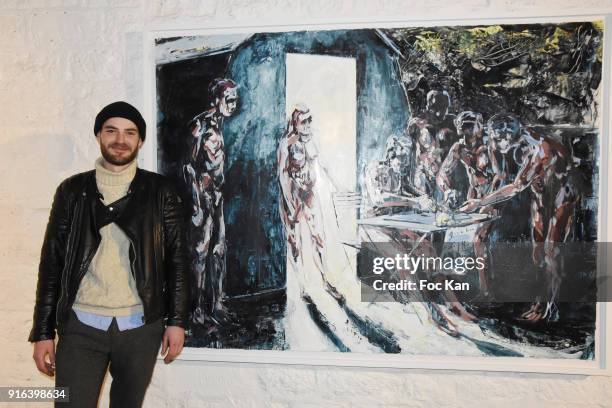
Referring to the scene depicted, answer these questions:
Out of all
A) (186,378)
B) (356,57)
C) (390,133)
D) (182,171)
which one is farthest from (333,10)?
(186,378)

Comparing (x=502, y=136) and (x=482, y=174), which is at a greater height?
(x=502, y=136)

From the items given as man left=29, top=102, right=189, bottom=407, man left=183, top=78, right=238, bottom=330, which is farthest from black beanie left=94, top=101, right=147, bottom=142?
man left=183, top=78, right=238, bottom=330

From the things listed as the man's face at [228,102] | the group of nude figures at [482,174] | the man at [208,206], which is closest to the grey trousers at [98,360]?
the man at [208,206]

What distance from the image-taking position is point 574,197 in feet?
6.08

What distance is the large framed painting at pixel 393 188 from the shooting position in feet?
6.09

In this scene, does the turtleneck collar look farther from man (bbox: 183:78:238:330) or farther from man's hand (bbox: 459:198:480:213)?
man's hand (bbox: 459:198:480:213)

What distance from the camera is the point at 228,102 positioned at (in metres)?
1.99

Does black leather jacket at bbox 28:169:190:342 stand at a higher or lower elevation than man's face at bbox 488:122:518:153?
lower

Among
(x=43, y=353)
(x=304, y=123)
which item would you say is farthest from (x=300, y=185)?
(x=43, y=353)

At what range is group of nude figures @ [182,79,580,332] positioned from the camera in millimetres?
1862

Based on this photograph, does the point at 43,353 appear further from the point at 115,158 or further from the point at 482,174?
the point at 482,174

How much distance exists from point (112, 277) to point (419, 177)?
3.84 feet

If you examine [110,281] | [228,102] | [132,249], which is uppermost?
[228,102]

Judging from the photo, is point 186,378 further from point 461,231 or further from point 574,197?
Result: point 574,197
